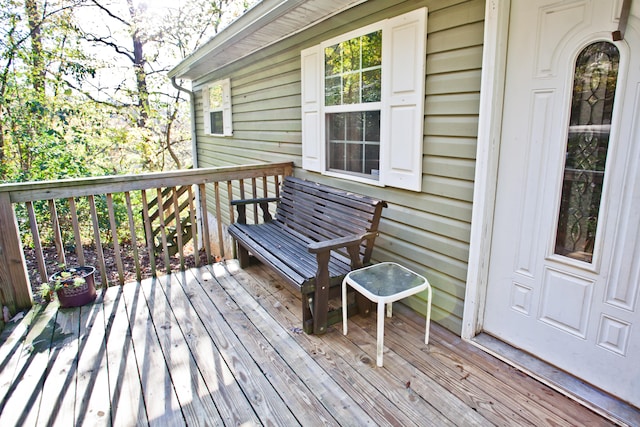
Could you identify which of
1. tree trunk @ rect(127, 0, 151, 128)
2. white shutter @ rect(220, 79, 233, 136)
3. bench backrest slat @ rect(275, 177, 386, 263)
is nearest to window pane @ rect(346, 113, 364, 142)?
bench backrest slat @ rect(275, 177, 386, 263)

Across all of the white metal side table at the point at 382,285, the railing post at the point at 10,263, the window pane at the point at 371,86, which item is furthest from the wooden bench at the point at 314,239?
the railing post at the point at 10,263

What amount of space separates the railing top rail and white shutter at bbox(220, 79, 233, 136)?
7.99 feet

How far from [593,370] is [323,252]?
151 centimetres

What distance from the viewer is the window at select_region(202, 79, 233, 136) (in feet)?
19.1

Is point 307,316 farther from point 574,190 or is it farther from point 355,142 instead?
point 574,190

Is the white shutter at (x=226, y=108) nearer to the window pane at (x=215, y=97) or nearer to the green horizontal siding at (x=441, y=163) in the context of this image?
the window pane at (x=215, y=97)

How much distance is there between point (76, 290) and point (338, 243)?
2.09 m

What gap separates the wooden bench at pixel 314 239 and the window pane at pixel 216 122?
3.31m

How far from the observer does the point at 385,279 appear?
2.23m

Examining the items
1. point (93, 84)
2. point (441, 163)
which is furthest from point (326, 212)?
point (93, 84)

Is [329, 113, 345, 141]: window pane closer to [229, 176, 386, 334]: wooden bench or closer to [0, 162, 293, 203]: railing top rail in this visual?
[229, 176, 386, 334]: wooden bench

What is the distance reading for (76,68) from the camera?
8570 millimetres

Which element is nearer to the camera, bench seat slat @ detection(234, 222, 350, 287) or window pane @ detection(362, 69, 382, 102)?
bench seat slat @ detection(234, 222, 350, 287)

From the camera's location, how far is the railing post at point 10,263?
2.56m
